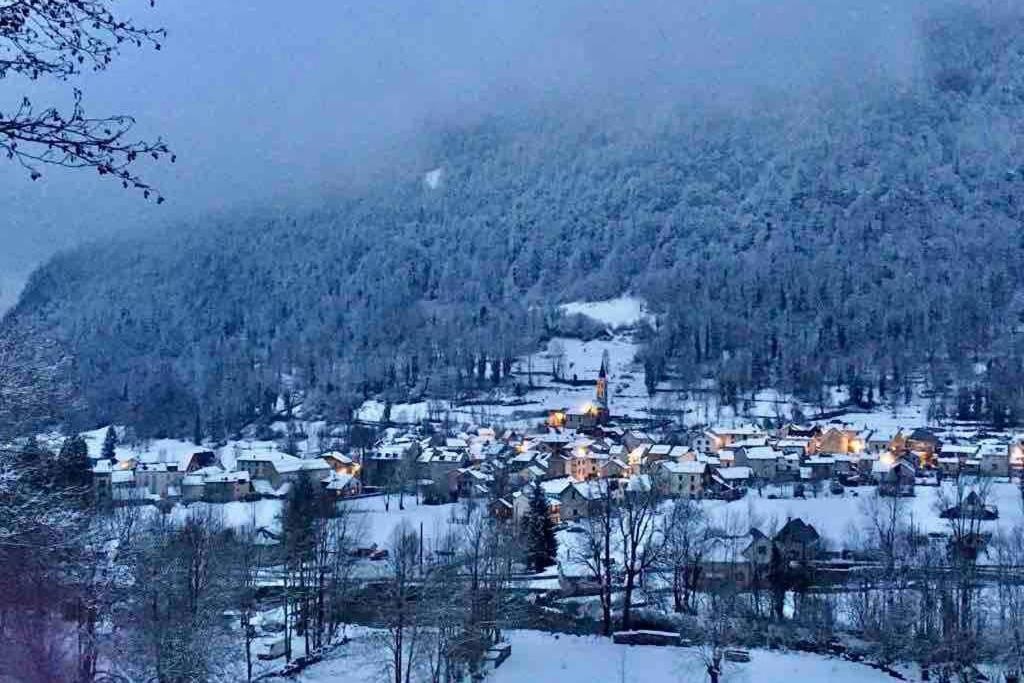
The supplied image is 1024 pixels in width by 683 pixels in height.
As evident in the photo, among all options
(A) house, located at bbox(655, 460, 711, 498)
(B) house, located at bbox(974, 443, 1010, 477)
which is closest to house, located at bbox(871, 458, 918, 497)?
(B) house, located at bbox(974, 443, 1010, 477)

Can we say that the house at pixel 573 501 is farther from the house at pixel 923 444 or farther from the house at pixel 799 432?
the house at pixel 799 432

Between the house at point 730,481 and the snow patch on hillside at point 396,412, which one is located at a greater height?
the snow patch on hillside at point 396,412

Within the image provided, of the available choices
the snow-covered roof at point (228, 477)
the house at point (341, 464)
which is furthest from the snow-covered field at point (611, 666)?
the house at point (341, 464)

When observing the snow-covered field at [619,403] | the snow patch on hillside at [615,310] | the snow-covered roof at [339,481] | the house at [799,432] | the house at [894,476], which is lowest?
the snow-covered roof at [339,481]

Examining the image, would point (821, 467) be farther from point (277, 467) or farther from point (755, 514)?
point (277, 467)

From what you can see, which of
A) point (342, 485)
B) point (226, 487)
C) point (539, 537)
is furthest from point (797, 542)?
point (226, 487)

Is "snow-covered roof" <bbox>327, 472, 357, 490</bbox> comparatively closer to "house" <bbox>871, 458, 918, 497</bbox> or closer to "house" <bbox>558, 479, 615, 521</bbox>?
"house" <bbox>558, 479, 615, 521</bbox>
